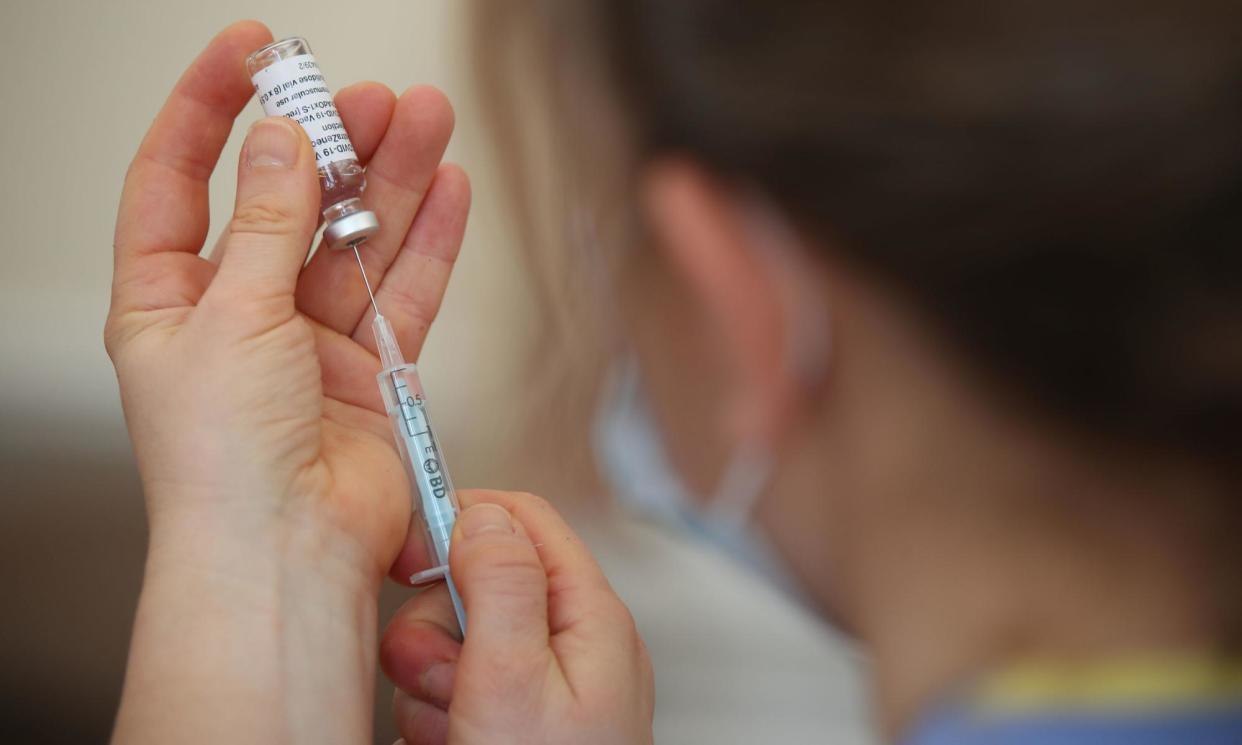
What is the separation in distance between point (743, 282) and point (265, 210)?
37cm

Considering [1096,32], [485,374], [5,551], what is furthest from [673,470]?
[5,551]

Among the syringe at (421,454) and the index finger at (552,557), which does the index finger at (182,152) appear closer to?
the syringe at (421,454)

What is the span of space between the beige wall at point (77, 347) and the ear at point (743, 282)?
0.35 m

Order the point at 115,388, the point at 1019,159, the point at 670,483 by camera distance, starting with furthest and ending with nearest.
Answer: the point at 115,388
the point at 670,483
the point at 1019,159

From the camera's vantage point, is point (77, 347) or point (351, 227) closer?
point (351, 227)

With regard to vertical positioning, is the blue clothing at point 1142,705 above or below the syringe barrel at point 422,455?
above

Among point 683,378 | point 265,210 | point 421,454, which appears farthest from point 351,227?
point 683,378

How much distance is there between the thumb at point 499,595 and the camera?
2.20 feet

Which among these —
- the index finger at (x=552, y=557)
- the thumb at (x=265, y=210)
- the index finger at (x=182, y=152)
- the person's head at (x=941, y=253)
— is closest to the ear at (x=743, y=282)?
the person's head at (x=941, y=253)

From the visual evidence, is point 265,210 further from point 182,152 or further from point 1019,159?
point 1019,159

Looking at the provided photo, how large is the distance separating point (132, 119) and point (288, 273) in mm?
532

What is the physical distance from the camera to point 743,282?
2.35 feet

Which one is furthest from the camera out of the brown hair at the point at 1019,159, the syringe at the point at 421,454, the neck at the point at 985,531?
the syringe at the point at 421,454

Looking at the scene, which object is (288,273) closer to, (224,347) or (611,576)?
(224,347)
